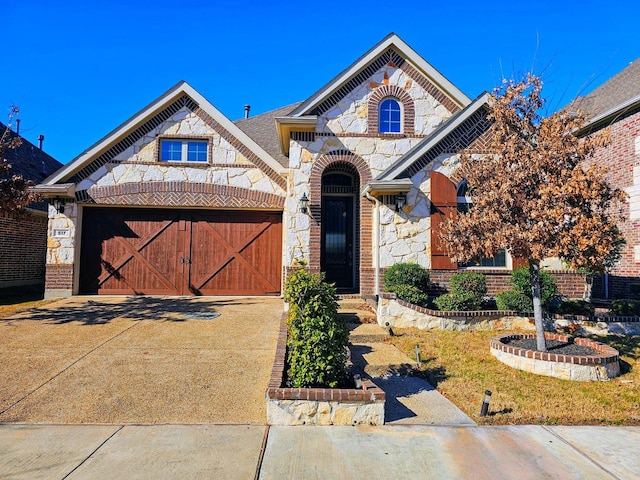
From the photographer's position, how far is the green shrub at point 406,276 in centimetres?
909

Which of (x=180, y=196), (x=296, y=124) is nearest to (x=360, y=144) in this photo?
(x=296, y=124)

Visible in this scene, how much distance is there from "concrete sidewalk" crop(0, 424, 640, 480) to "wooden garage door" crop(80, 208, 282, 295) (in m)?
7.80

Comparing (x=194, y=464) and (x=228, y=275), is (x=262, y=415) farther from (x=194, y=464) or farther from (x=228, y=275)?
(x=228, y=275)

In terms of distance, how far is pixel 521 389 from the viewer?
17.0ft

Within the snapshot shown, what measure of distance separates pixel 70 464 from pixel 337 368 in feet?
8.67

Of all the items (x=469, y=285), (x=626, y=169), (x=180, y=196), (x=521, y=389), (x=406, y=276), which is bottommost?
(x=521, y=389)

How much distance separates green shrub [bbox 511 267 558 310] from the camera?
812cm

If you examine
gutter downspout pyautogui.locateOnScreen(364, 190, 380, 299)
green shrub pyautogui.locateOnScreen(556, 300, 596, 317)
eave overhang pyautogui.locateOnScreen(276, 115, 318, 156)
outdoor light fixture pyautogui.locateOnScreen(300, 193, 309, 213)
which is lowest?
green shrub pyautogui.locateOnScreen(556, 300, 596, 317)

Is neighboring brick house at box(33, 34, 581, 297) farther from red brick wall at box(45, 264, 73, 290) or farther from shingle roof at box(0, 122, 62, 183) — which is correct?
shingle roof at box(0, 122, 62, 183)

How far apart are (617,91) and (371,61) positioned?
8.41 m

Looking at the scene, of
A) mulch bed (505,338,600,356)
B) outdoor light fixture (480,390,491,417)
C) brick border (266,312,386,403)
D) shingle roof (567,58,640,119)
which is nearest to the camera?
brick border (266,312,386,403)

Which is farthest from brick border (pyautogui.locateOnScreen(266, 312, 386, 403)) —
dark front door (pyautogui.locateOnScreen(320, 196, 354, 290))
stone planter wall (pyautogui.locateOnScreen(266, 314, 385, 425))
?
dark front door (pyautogui.locateOnScreen(320, 196, 354, 290))

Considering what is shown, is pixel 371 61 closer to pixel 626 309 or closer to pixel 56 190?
pixel 626 309

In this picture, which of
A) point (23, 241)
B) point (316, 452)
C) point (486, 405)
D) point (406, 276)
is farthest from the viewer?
point (23, 241)
